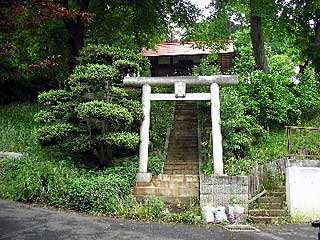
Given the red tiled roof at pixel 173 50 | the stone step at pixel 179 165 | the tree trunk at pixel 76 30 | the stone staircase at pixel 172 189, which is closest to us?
the stone staircase at pixel 172 189

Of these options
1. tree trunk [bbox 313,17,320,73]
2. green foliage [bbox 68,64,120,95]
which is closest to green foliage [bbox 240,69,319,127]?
tree trunk [bbox 313,17,320,73]

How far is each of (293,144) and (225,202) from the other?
414 centimetres

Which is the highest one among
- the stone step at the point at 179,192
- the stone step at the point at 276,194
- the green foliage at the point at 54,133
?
the green foliage at the point at 54,133

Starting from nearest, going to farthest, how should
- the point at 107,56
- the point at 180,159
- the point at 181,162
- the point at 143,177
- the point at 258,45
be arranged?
the point at 143,177 < the point at 181,162 < the point at 180,159 < the point at 107,56 < the point at 258,45

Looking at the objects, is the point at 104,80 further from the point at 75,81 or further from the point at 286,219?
the point at 286,219

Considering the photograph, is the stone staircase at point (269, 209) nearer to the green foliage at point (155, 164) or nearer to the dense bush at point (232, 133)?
the dense bush at point (232, 133)

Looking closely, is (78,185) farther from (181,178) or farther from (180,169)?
(180,169)

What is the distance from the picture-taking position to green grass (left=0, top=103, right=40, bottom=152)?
1369cm

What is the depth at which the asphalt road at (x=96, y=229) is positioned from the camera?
7903 mm

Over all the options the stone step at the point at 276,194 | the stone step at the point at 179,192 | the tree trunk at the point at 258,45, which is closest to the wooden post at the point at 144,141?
the stone step at the point at 179,192

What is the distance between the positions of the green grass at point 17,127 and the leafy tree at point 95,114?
2237 millimetres

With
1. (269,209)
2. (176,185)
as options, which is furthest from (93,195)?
(269,209)

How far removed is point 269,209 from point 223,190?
133 centimetres

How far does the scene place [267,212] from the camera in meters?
10.4
